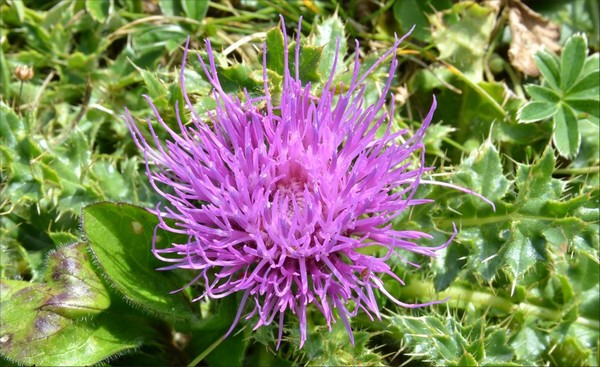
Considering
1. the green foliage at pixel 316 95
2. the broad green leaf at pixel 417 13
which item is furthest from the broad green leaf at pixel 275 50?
the broad green leaf at pixel 417 13

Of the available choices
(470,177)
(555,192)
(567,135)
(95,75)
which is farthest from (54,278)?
(567,135)

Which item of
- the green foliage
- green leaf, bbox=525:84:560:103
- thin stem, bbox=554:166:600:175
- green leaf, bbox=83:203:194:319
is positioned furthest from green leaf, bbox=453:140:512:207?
green leaf, bbox=83:203:194:319

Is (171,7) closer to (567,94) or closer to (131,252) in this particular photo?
(131,252)

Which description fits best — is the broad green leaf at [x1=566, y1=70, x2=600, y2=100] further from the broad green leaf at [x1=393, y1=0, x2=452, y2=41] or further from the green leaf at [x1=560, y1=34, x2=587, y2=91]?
the broad green leaf at [x1=393, y1=0, x2=452, y2=41]

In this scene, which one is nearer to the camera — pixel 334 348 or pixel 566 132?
pixel 334 348

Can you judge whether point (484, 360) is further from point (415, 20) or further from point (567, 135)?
point (415, 20)

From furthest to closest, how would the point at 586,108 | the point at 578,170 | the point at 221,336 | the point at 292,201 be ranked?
the point at 578,170
the point at 586,108
the point at 221,336
the point at 292,201

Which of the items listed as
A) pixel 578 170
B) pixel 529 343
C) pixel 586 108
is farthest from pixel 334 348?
pixel 586 108

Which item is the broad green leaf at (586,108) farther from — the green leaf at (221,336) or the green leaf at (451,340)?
the green leaf at (221,336)
